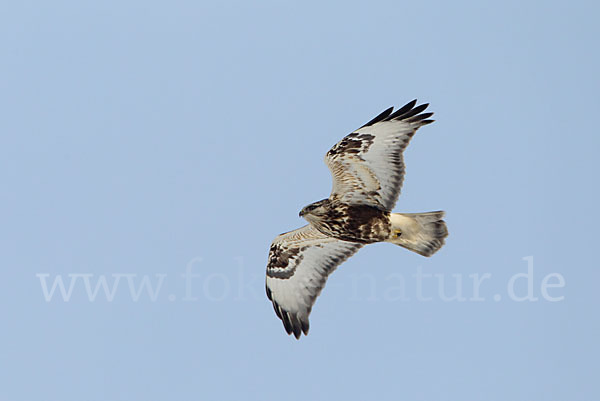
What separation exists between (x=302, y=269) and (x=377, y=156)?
2.55 metres

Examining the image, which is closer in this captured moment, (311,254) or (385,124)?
(385,124)

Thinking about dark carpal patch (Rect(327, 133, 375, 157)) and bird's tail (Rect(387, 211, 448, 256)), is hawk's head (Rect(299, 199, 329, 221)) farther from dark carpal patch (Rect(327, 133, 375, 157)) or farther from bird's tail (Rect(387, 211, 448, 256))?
bird's tail (Rect(387, 211, 448, 256))

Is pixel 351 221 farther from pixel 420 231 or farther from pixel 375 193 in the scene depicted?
Answer: pixel 420 231

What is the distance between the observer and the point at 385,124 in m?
12.6

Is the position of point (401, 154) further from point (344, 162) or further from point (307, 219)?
point (307, 219)

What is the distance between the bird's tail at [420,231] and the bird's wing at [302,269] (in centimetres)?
128

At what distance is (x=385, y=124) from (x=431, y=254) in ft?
6.64

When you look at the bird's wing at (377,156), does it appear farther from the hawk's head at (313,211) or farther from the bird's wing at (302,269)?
the bird's wing at (302,269)

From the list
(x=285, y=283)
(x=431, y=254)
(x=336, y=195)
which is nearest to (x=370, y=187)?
(x=336, y=195)

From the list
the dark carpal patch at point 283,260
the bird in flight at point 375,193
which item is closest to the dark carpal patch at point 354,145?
the bird in flight at point 375,193

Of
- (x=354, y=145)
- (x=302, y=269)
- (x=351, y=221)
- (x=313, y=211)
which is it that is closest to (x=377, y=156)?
(x=354, y=145)

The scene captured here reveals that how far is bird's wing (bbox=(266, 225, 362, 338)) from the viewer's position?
14.0m

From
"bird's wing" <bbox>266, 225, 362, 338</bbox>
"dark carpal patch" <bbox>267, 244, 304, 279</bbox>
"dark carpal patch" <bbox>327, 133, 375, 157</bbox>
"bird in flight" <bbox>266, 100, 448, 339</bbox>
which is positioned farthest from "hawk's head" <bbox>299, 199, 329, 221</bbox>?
"dark carpal patch" <bbox>267, 244, 304, 279</bbox>

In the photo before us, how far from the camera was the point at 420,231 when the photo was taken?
12898mm
